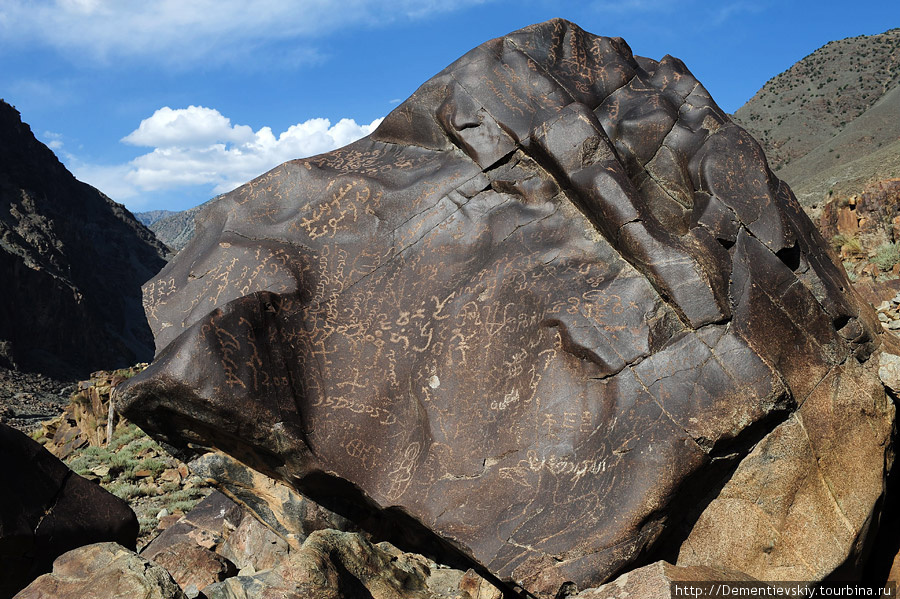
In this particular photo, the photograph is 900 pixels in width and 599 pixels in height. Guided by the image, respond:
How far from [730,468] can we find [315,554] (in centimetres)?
217

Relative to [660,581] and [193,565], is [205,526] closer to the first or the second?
[193,565]

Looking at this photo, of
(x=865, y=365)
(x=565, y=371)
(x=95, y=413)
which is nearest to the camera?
(x=565, y=371)

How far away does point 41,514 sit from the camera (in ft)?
13.7

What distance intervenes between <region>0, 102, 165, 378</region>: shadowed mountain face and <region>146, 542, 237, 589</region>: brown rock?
103 ft

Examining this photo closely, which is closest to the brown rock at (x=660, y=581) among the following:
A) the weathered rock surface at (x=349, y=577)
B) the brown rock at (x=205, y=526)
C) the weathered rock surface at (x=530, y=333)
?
the weathered rock surface at (x=530, y=333)

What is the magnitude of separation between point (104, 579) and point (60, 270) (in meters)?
42.3

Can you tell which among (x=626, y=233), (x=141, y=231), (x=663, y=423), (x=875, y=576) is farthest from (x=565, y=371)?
(x=141, y=231)

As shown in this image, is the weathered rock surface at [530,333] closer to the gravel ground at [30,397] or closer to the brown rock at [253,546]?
the brown rock at [253,546]

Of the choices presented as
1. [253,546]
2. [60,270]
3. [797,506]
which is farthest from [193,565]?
[60,270]

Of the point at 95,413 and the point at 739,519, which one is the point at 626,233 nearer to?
the point at 739,519

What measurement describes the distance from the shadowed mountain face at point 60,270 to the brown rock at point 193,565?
3134cm

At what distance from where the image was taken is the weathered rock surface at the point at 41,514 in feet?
12.9

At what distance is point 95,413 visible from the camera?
450 inches

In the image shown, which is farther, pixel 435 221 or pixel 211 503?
pixel 211 503
